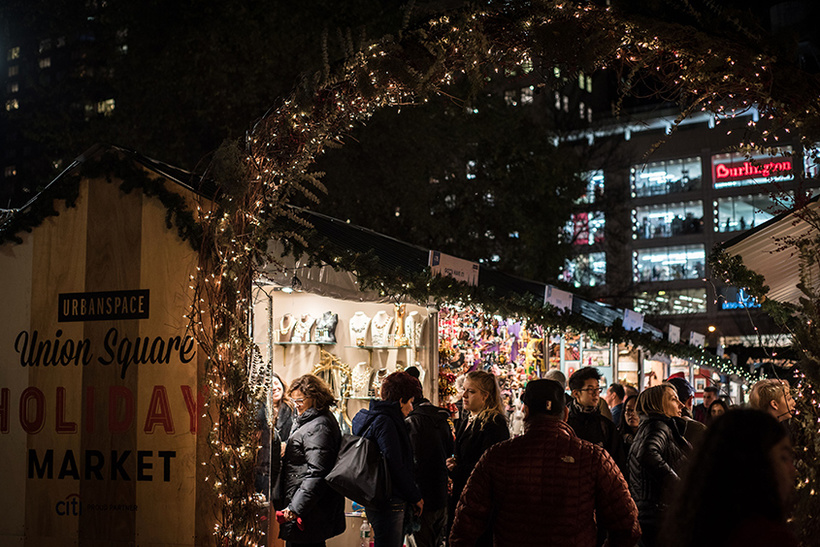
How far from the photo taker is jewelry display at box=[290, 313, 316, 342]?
9.15 metres

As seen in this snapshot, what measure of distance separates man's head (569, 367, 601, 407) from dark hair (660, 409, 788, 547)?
515 cm

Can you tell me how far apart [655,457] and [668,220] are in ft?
164

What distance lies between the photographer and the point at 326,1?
16000 mm

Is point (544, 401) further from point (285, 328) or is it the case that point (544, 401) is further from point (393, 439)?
point (285, 328)

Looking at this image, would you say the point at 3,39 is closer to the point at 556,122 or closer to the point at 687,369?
the point at 687,369

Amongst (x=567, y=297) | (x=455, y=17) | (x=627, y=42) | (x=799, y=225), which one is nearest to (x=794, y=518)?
(x=799, y=225)

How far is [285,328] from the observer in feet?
30.2

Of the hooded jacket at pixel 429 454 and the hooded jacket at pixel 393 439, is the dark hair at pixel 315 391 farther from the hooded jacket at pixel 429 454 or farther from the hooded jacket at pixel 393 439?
the hooded jacket at pixel 429 454

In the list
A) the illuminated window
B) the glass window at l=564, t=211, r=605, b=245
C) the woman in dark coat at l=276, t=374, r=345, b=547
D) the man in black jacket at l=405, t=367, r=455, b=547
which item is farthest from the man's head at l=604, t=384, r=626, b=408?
the glass window at l=564, t=211, r=605, b=245

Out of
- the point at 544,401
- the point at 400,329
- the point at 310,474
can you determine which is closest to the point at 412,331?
the point at 400,329

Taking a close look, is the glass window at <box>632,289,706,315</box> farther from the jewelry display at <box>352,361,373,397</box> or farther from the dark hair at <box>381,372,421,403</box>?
the dark hair at <box>381,372,421,403</box>

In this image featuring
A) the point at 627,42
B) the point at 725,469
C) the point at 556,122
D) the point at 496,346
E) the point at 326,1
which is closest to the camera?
the point at 725,469

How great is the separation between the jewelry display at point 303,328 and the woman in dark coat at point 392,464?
3496 millimetres

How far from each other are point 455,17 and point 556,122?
2766 centimetres
